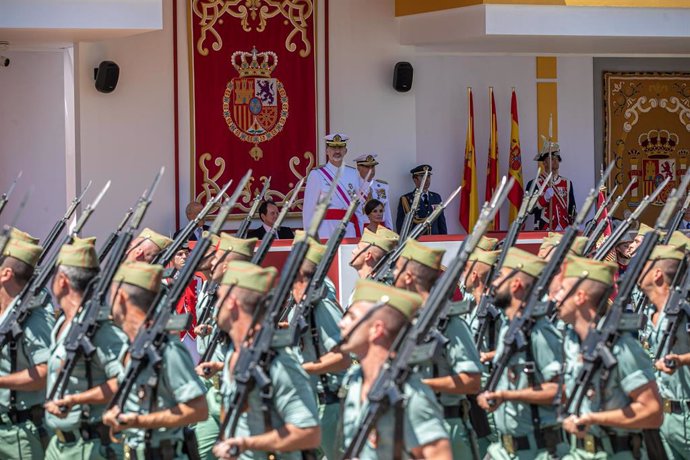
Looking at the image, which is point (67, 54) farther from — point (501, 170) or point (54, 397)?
point (54, 397)

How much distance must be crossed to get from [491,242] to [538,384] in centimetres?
343

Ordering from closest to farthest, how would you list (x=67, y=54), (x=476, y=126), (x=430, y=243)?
(x=430, y=243) → (x=67, y=54) → (x=476, y=126)

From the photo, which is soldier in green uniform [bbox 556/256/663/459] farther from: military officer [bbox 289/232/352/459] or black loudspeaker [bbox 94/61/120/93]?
black loudspeaker [bbox 94/61/120/93]

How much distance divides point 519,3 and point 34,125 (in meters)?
4.92

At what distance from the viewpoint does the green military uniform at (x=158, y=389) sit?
21.9ft

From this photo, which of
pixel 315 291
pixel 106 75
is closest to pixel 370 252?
pixel 315 291

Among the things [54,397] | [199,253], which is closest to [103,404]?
[54,397]

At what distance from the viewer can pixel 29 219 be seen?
15297 millimetres

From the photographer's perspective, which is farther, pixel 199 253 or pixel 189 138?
pixel 189 138

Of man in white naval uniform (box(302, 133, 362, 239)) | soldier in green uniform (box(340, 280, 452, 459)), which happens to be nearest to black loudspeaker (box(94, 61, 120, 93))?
man in white naval uniform (box(302, 133, 362, 239))

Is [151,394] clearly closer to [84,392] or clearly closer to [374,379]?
[84,392]

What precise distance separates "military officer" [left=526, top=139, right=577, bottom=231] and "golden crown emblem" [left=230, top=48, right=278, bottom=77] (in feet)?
9.93

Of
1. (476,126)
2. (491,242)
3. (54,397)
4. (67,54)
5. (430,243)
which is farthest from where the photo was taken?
(476,126)

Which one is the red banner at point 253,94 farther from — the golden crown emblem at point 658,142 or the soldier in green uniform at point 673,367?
the soldier in green uniform at point 673,367
